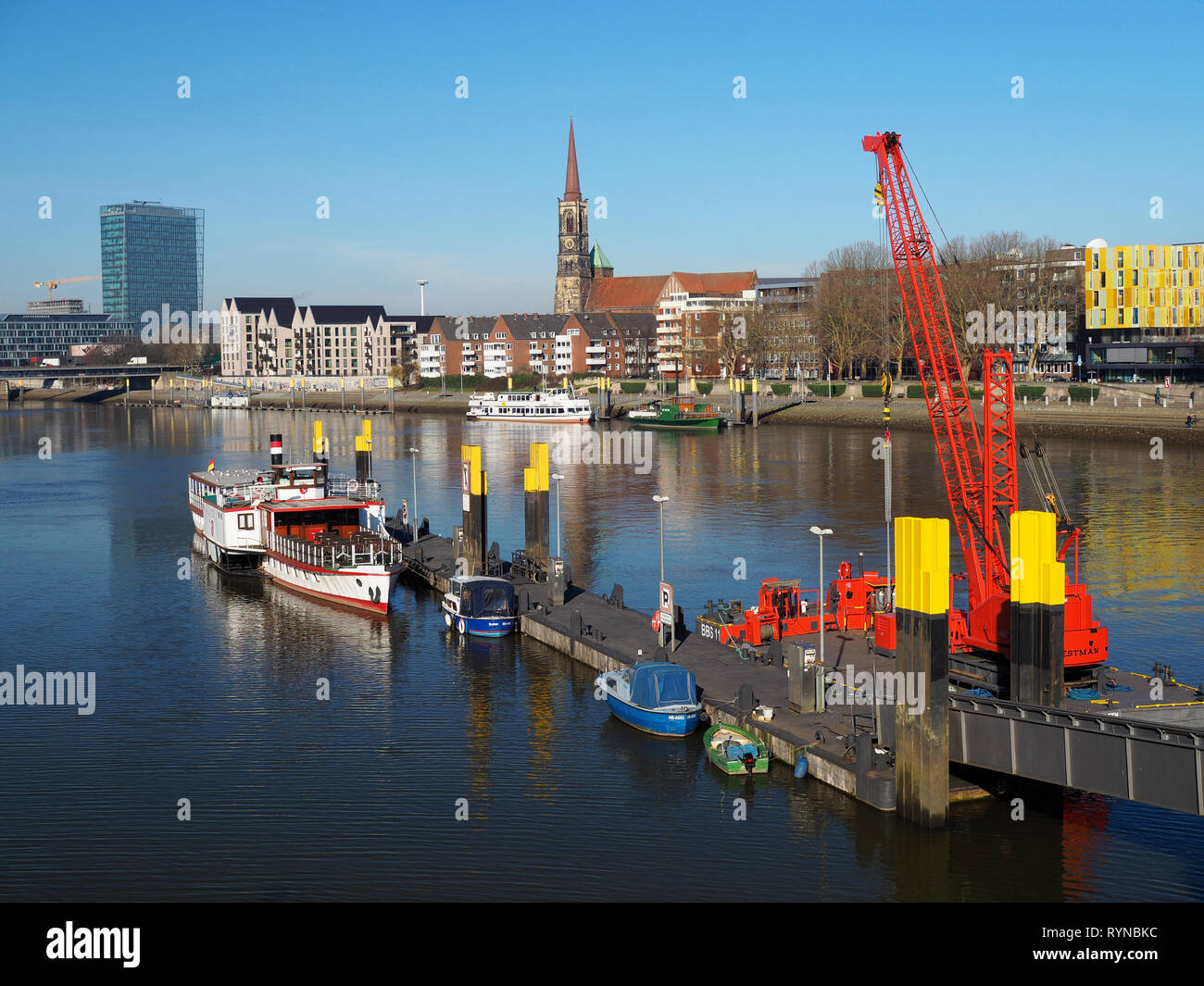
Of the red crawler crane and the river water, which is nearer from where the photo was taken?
the river water

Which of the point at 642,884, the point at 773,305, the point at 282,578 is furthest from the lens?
the point at 773,305

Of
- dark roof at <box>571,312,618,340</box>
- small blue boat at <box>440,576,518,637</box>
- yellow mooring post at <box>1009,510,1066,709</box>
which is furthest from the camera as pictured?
dark roof at <box>571,312,618,340</box>

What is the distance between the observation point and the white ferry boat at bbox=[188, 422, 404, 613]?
43.9m

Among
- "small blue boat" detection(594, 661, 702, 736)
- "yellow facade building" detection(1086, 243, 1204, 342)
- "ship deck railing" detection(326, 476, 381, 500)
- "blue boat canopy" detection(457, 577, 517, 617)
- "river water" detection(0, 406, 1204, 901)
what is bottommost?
"river water" detection(0, 406, 1204, 901)

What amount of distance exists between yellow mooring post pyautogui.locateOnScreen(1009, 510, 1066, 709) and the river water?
8.12 feet

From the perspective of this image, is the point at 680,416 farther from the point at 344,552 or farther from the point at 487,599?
the point at 487,599

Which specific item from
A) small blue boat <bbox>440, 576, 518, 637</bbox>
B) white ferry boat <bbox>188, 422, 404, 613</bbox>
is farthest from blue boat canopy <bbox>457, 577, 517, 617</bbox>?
white ferry boat <bbox>188, 422, 404, 613</bbox>

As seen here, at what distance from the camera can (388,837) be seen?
24.1m

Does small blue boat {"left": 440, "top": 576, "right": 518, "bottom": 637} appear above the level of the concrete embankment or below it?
below

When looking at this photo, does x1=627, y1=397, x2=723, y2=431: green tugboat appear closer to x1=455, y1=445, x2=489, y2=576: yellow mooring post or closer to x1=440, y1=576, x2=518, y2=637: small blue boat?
x1=455, y1=445, x2=489, y2=576: yellow mooring post

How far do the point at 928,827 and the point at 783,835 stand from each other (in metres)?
2.65

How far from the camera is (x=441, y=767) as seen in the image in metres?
28.0
